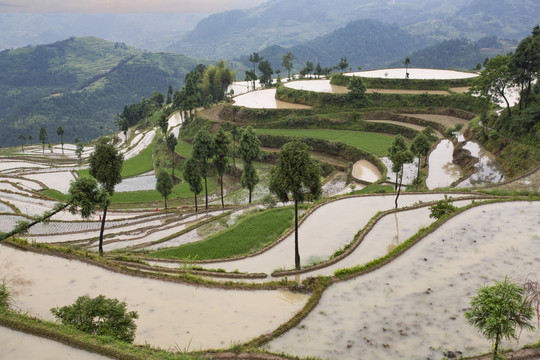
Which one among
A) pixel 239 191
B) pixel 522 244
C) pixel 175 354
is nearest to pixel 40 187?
pixel 239 191

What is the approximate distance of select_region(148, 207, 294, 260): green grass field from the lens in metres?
24.4

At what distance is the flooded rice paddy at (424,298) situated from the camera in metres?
13.2

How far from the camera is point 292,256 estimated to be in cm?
2206

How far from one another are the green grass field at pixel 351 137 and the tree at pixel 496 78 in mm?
13336

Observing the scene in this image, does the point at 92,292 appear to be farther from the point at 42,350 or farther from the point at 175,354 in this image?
the point at 175,354

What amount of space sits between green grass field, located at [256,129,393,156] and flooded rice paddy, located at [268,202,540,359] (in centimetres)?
2805

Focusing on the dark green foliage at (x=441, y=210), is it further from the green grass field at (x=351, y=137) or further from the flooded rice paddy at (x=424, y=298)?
the green grass field at (x=351, y=137)

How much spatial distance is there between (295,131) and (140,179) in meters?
26.8

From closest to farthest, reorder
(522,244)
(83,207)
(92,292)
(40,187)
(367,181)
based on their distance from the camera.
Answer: (92,292) < (522,244) < (83,207) < (367,181) < (40,187)

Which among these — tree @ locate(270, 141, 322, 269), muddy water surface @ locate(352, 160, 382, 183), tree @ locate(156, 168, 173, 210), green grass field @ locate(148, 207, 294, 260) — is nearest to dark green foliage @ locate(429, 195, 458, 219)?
green grass field @ locate(148, 207, 294, 260)

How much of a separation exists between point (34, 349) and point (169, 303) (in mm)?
5022

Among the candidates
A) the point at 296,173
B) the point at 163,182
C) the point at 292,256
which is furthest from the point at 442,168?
the point at 163,182

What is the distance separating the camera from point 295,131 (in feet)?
212

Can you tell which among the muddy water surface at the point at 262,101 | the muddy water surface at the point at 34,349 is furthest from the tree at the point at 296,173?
the muddy water surface at the point at 262,101
